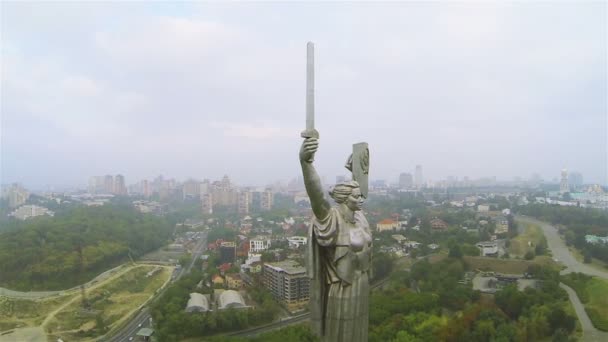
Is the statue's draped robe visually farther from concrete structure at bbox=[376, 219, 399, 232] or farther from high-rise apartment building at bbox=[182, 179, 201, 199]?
high-rise apartment building at bbox=[182, 179, 201, 199]

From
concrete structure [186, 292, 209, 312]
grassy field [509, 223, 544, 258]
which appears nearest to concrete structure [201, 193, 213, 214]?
grassy field [509, 223, 544, 258]

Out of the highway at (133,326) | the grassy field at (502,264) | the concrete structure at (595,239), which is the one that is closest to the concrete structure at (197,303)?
the highway at (133,326)

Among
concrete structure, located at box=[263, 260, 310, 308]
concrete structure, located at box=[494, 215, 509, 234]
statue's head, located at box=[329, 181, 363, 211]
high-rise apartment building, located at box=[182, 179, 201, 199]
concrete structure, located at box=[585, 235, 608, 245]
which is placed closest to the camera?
statue's head, located at box=[329, 181, 363, 211]

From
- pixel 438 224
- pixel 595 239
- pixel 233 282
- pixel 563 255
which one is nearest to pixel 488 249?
pixel 563 255

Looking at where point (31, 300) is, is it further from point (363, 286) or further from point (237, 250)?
point (363, 286)

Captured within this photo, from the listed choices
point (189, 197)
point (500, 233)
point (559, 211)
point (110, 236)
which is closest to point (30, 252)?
point (110, 236)

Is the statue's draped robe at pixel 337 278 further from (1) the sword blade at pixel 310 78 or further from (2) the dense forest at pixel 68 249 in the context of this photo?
(2) the dense forest at pixel 68 249
